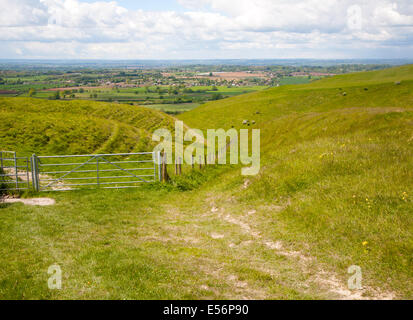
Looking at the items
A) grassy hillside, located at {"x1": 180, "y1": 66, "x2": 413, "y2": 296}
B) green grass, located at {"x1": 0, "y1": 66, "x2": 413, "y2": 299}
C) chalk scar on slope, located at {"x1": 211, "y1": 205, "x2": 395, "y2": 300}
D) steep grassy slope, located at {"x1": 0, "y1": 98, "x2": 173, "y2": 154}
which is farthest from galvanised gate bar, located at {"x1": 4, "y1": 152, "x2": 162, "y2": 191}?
chalk scar on slope, located at {"x1": 211, "y1": 205, "x2": 395, "y2": 300}

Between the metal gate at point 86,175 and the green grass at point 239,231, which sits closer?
the green grass at point 239,231

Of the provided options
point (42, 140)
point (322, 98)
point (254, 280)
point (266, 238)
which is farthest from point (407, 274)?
point (322, 98)

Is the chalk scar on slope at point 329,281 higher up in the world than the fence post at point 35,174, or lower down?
lower down

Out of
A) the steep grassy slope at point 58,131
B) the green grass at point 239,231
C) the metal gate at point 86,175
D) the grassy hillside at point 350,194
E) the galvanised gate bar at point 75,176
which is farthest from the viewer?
the steep grassy slope at point 58,131

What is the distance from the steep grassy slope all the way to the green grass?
1374 centimetres

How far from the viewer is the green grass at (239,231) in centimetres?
824

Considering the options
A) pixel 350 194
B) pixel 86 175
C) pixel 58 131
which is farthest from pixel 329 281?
pixel 58 131

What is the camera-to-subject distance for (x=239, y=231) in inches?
502

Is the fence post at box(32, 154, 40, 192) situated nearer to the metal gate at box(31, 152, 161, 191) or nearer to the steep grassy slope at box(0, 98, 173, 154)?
the metal gate at box(31, 152, 161, 191)

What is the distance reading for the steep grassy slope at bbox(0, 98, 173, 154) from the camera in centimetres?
2889

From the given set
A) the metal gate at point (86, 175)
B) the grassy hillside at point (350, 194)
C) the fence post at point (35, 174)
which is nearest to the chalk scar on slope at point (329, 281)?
the grassy hillside at point (350, 194)

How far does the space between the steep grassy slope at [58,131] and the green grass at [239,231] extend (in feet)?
45.1

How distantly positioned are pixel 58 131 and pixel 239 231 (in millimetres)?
25053

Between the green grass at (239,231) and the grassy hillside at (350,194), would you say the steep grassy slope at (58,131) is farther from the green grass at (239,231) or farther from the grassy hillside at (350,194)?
the grassy hillside at (350,194)
